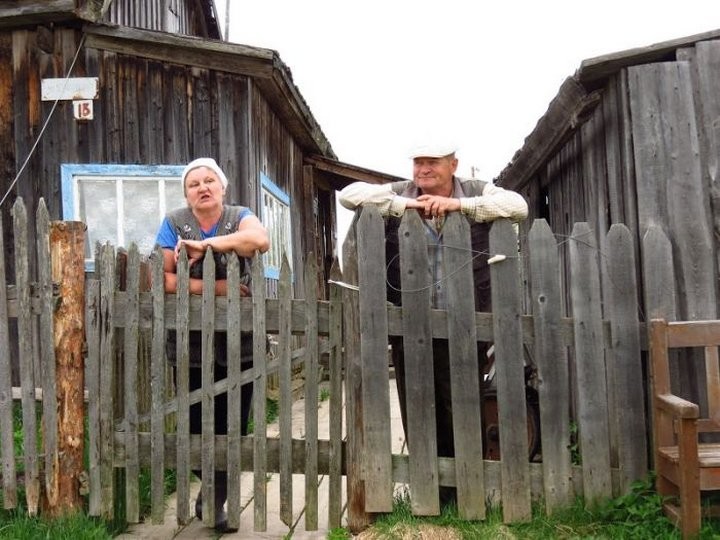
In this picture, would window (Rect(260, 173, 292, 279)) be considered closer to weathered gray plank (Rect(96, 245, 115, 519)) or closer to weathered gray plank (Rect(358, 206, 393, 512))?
weathered gray plank (Rect(96, 245, 115, 519))

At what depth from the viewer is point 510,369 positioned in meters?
3.55

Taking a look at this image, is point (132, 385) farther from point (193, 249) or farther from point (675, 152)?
point (675, 152)

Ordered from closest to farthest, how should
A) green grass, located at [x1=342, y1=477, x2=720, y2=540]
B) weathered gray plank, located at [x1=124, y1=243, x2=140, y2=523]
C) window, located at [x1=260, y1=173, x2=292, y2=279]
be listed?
green grass, located at [x1=342, y1=477, x2=720, y2=540], weathered gray plank, located at [x1=124, y1=243, x2=140, y2=523], window, located at [x1=260, y1=173, x2=292, y2=279]

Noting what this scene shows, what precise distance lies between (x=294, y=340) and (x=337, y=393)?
6767mm

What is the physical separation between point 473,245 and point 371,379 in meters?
0.91

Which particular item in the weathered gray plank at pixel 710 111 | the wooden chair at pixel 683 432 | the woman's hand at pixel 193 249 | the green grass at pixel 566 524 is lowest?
the green grass at pixel 566 524

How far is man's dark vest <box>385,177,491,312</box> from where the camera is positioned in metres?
3.78

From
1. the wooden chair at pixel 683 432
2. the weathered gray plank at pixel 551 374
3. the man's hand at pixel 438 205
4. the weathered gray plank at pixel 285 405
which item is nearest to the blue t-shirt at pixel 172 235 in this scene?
the weathered gray plank at pixel 285 405

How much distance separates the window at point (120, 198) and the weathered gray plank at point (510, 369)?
15.4 feet

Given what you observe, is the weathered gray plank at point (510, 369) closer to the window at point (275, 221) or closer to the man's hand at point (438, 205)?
the man's hand at point (438, 205)

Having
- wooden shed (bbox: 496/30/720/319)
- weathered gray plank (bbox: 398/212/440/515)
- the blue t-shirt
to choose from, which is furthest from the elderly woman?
wooden shed (bbox: 496/30/720/319)

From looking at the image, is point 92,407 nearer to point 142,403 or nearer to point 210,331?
point 142,403

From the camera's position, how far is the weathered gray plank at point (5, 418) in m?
3.82

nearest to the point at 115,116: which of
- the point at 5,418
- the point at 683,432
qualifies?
the point at 5,418
